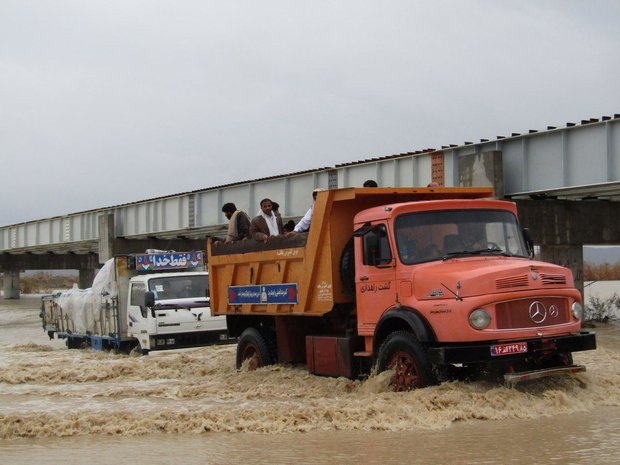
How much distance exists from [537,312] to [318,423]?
260 cm

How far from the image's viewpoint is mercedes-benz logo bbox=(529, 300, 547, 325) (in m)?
9.98

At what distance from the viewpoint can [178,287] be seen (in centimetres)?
1948

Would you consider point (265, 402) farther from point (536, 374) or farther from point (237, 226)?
point (237, 226)

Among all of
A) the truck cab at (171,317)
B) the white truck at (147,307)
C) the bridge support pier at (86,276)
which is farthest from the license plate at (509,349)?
the bridge support pier at (86,276)

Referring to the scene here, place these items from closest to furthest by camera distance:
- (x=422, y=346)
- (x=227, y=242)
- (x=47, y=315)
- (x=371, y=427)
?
(x=371, y=427)
(x=422, y=346)
(x=227, y=242)
(x=47, y=315)

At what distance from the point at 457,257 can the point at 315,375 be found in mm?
2936

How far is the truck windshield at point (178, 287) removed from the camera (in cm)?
1927

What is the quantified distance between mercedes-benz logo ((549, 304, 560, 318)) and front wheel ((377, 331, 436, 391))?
143cm

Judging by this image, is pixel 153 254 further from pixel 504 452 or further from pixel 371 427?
pixel 504 452

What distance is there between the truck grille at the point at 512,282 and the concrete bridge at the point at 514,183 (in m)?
11.0

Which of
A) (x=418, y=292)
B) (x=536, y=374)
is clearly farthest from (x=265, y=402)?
(x=536, y=374)

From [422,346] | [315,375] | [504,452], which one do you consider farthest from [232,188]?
[504,452]

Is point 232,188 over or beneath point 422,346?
over

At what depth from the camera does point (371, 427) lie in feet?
30.8
